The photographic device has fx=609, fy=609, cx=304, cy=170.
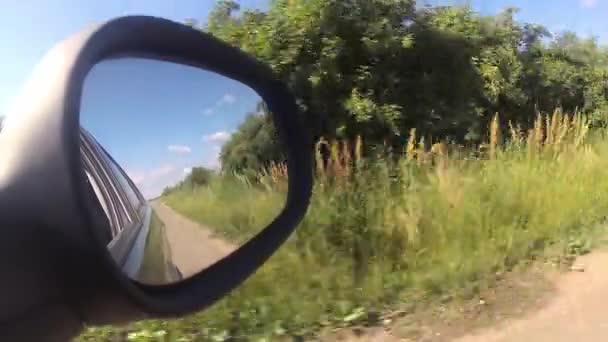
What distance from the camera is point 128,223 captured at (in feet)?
4.07

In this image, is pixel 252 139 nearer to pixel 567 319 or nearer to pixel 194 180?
pixel 194 180

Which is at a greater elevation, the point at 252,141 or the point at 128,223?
the point at 252,141

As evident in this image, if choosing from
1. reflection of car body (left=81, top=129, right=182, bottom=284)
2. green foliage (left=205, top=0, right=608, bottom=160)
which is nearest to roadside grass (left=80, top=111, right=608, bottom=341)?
reflection of car body (left=81, top=129, right=182, bottom=284)

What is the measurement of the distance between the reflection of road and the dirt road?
2.72 meters

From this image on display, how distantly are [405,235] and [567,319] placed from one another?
1.71m

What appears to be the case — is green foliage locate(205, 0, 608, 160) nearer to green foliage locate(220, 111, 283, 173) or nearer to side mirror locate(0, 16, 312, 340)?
green foliage locate(220, 111, 283, 173)

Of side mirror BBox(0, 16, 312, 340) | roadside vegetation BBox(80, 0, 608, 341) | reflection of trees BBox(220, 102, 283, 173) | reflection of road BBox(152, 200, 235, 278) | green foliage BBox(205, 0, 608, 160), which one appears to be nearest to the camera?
side mirror BBox(0, 16, 312, 340)

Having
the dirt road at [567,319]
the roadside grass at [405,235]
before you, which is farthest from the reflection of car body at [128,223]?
the dirt road at [567,319]

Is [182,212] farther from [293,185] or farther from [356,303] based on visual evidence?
[356,303]

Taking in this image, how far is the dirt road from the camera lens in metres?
3.94

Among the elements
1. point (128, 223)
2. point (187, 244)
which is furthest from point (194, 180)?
point (128, 223)

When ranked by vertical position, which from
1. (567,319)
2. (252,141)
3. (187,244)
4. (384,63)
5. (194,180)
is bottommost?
(567,319)

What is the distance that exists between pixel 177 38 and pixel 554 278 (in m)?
4.42

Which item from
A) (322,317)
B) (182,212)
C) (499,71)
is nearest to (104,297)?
(182,212)
